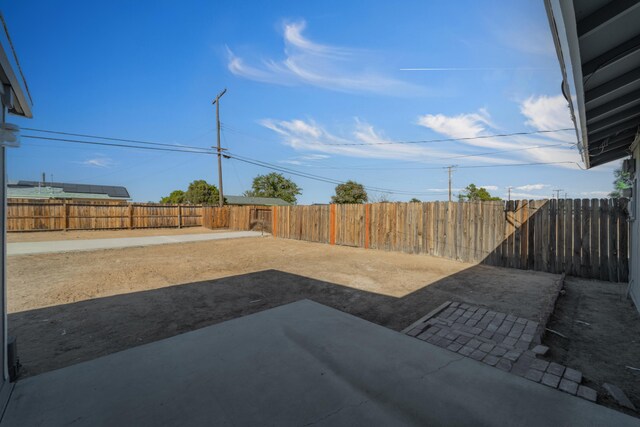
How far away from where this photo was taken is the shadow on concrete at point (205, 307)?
279cm

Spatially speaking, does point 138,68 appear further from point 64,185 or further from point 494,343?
point 64,185

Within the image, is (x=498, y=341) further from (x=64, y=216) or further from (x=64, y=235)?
(x=64, y=216)

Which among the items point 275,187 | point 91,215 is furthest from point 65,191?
point 275,187

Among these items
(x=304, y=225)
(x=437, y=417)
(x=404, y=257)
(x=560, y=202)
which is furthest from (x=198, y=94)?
(x=437, y=417)

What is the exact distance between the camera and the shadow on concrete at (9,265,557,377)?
2785mm

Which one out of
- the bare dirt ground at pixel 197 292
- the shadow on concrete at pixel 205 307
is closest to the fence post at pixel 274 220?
the bare dirt ground at pixel 197 292

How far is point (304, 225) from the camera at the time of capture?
41.9 feet

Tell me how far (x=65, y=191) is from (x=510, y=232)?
4190 cm

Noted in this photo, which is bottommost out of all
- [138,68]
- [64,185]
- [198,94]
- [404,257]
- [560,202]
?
[404,257]

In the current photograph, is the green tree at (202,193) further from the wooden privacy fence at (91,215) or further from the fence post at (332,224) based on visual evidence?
A: the fence post at (332,224)

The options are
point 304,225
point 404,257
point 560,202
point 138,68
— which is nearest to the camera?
point 560,202

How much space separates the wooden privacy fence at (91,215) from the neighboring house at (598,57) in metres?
21.0

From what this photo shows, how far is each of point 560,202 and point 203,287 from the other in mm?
7730

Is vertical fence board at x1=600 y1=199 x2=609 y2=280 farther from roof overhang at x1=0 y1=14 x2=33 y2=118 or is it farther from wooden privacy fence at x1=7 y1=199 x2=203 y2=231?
wooden privacy fence at x1=7 y1=199 x2=203 y2=231
